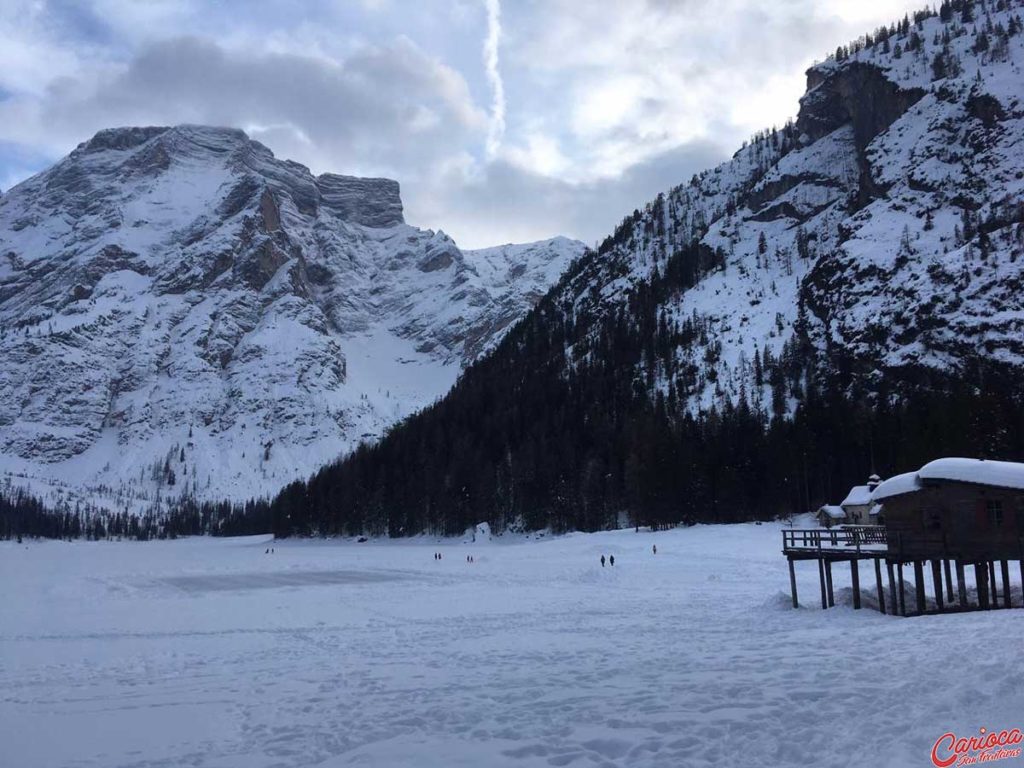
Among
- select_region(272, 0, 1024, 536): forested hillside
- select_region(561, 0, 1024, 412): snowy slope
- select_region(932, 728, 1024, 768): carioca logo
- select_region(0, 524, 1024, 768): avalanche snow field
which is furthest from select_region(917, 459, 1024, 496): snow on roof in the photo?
select_region(561, 0, 1024, 412): snowy slope

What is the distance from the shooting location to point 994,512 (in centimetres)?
3241

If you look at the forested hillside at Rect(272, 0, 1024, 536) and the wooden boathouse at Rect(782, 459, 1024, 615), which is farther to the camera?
the forested hillside at Rect(272, 0, 1024, 536)

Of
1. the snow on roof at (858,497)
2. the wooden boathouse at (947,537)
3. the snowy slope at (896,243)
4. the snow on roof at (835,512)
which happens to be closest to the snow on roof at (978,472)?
the wooden boathouse at (947,537)

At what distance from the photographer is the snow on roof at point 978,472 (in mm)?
32219

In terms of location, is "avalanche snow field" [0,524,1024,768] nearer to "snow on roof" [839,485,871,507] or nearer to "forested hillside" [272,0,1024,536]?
"snow on roof" [839,485,871,507]

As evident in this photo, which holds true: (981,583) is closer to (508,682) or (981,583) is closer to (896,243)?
(508,682)

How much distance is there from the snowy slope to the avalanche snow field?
271 feet

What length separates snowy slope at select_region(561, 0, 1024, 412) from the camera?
10850cm

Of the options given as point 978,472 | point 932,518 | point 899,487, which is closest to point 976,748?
point 932,518

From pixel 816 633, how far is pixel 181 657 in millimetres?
22466

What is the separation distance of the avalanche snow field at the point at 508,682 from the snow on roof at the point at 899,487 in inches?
217

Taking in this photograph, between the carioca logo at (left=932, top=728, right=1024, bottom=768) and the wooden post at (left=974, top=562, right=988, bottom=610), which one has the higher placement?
the carioca logo at (left=932, top=728, right=1024, bottom=768)

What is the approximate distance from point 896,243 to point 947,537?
117554 mm

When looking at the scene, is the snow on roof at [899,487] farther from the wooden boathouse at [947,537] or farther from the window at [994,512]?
the window at [994,512]
